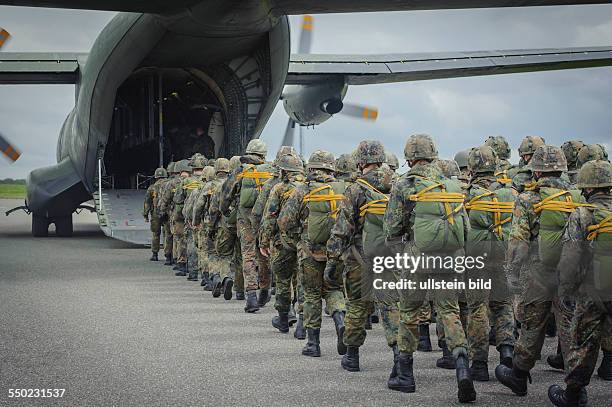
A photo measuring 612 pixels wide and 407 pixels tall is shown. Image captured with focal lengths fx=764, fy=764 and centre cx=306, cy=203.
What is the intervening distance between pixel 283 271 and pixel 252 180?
2117mm

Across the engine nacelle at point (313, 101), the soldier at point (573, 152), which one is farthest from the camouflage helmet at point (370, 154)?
the engine nacelle at point (313, 101)

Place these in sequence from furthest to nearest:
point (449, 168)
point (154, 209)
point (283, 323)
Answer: point (154, 209)
point (283, 323)
point (449, 168)

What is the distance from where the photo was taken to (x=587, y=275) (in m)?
5.12

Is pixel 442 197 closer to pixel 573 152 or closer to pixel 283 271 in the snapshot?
pixel 283 271

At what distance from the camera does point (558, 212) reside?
569cm

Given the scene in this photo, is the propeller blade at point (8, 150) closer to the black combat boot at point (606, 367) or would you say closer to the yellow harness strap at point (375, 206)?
the yellow harness strap at point (375, 206)

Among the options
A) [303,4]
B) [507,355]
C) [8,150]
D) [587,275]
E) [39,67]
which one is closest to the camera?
[587,275]

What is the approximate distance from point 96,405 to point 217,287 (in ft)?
18.7

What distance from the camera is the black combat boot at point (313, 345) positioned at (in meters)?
7.24

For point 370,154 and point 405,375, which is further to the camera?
point 370,154

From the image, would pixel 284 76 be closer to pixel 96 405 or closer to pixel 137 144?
pixel 137 144

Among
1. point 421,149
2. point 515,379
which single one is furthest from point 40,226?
point 515,379

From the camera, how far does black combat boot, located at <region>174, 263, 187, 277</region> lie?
13633 mm

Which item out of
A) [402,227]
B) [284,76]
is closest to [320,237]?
[402,227]
